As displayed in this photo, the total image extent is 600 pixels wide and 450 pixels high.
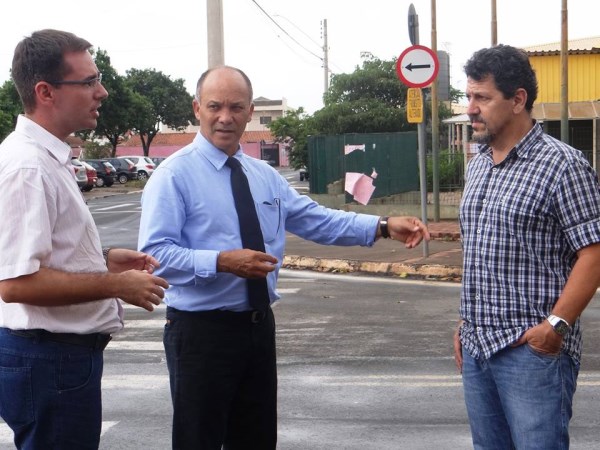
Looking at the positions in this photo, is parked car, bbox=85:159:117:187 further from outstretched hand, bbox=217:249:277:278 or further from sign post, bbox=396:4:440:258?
outstretched hand, bbox=217:249:277:278

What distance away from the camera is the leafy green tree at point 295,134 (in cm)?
3538

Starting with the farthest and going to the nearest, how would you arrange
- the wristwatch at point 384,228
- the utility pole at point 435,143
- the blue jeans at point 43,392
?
the utility pole at point 435,143 → the wristwatch at point 384,228 → the blue jeans at point 43,392

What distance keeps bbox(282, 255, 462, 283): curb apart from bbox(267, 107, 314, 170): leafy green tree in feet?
64.7

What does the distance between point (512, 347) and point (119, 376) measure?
4592mm

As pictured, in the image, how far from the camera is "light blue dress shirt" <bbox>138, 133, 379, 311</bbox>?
3.82m

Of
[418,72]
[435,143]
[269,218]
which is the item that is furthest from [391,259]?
[269,218]

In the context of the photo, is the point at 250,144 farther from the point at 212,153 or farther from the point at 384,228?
the point at 212,153

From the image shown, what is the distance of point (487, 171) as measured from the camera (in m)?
3.67

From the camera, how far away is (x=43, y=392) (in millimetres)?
3152

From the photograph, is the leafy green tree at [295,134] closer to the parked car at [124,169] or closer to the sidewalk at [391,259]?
the parked car at [124,169]

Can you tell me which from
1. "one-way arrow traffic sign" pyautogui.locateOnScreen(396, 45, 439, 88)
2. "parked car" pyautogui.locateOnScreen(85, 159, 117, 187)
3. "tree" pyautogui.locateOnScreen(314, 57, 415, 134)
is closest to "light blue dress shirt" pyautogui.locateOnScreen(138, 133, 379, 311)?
"one-way arrow traffic sign" pyautogui.locateOnScreen(396, 45, 439, 88)

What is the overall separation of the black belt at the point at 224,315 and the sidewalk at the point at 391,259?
8580 mm

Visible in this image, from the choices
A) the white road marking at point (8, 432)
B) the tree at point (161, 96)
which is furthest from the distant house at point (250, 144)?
the white road marking at point (8, 432)

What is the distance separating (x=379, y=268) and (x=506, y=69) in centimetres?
980
